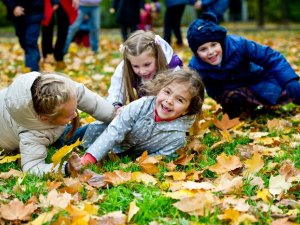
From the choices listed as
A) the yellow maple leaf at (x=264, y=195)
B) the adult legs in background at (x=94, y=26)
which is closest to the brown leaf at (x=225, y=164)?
the yellow maple leaf at (x=264, y=195)

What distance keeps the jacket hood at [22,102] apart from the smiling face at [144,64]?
0.93 m

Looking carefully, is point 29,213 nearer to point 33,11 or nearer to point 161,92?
point 161,92

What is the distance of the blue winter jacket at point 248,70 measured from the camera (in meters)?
4.10

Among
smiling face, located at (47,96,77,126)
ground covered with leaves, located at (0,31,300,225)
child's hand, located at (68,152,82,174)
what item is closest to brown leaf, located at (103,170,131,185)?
ground covered with leaves, located at (0,31,300,225)

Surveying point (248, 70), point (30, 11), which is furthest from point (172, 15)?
point (248, 70)

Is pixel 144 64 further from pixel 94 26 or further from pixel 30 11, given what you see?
pixel 94 26

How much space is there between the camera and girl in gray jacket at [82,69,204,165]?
10.5ft

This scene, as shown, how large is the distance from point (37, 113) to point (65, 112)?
156 mm

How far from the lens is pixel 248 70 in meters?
4.36

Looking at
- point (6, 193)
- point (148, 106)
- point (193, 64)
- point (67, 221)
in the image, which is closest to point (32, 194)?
point (6, 193)

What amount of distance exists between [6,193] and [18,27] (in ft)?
12.8

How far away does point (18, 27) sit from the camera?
6094 mm

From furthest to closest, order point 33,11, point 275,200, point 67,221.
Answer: point 33,11, point 275,200, point 67,221

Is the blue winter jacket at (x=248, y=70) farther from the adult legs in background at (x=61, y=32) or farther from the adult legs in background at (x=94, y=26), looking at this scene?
the adult legs in background at (x=94, y=26)
